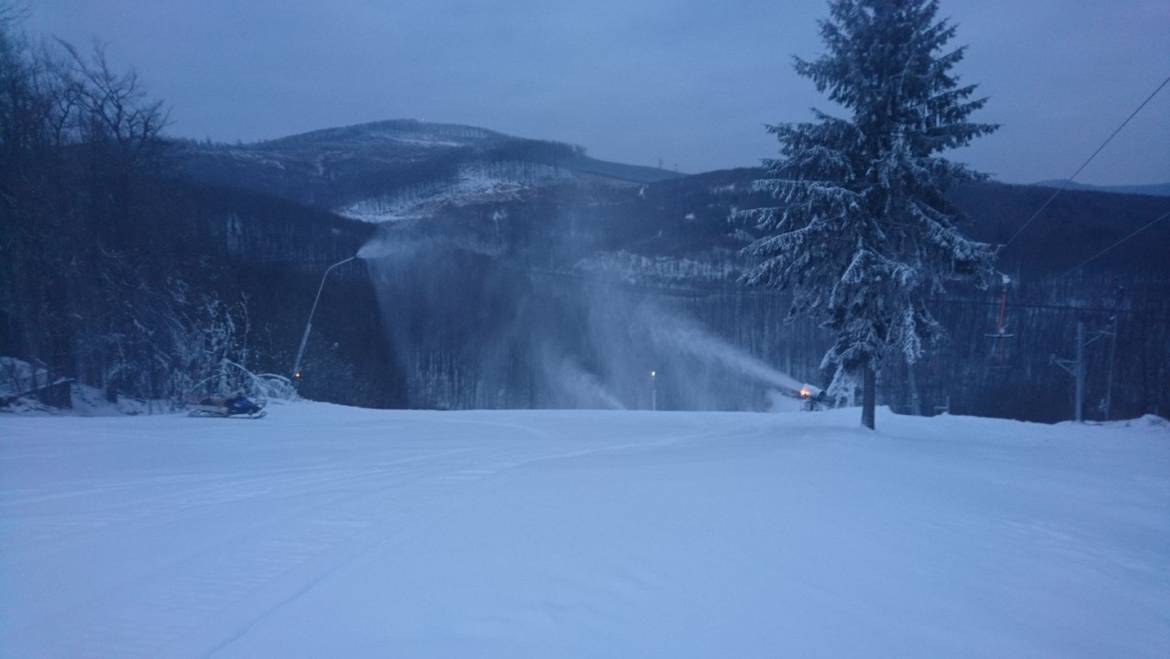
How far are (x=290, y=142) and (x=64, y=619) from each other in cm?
6353

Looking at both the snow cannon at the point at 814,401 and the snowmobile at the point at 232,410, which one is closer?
the snowmobile at the point at 232,410

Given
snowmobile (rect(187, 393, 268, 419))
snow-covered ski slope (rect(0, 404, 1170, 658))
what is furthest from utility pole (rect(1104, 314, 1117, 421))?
snowmobile (rect(187, 393, 268, 419))

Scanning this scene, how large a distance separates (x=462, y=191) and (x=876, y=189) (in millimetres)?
38612

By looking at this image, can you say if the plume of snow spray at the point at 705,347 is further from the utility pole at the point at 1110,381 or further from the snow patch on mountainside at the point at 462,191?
the utility pole at the point at 1110,381

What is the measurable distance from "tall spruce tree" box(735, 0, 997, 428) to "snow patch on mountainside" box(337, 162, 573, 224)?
115 feet

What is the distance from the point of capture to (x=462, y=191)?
166ft

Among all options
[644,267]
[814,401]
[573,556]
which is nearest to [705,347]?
[644,267]

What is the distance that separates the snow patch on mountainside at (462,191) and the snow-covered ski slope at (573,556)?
38132mm

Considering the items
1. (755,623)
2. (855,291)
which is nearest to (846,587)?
(755,623)

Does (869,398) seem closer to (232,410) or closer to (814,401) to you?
(814,401)

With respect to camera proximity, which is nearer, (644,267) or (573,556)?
(573,556)

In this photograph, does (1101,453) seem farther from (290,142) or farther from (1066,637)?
(290,142)

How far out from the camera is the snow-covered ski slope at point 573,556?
155 inches

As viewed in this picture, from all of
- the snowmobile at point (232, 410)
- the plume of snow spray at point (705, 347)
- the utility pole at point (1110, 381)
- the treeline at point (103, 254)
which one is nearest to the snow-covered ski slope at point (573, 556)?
the snowmobile at point (232, 410)
